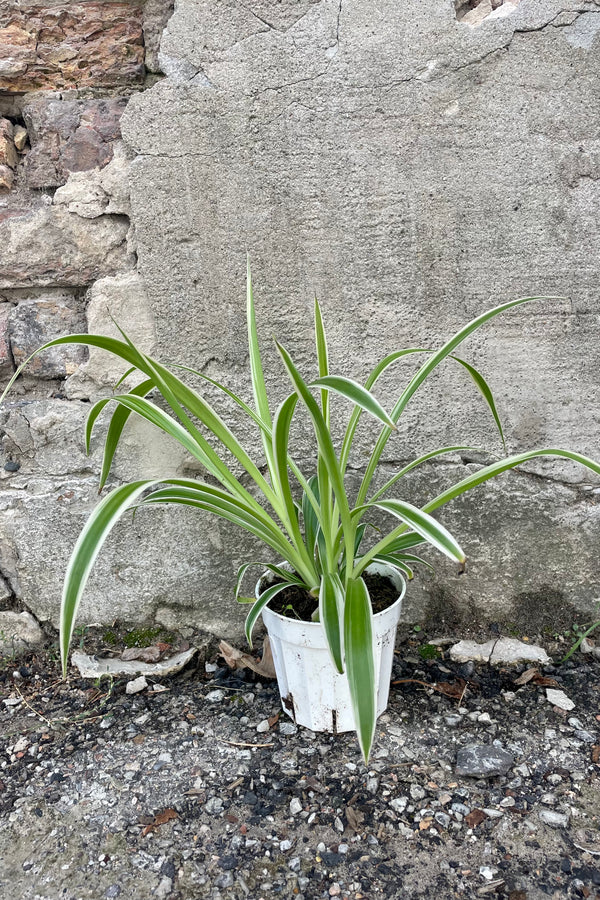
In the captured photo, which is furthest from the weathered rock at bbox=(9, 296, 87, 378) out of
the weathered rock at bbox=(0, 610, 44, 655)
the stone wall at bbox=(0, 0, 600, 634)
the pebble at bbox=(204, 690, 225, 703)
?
the pebble at bbox=(204, 690, 225, 703)

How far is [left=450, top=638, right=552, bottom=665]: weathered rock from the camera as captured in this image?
161cm

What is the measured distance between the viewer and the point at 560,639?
66.1 inches

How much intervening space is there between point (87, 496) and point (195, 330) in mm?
540

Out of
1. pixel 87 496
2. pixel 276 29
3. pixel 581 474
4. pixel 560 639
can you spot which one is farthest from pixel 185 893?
pixel 276 29

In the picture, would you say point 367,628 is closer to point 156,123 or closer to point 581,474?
point 581,474

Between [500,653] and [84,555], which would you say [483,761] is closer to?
[500,653]

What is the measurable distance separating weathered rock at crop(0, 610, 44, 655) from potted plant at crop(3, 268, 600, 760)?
0.68m

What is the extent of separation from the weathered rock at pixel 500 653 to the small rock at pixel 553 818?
0.46 meters

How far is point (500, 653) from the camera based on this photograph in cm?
163

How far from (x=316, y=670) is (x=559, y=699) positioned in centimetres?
61

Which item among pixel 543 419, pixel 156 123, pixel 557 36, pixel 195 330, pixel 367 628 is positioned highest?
pixel 557 36

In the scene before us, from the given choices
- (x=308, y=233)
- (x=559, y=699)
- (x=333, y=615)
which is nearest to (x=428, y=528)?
(x=333, y=615)

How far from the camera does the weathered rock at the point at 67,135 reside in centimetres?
159

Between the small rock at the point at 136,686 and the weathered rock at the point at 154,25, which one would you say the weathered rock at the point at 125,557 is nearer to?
the small rock at the point at 136,686
